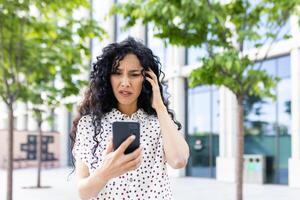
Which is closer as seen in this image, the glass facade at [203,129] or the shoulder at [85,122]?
the shoulder at [85,122]

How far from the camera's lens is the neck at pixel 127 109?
89.5 inches

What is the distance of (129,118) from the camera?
227 centimetres

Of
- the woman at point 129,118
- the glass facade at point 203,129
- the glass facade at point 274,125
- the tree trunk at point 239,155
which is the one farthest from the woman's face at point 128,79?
the glass facade at point 203,129

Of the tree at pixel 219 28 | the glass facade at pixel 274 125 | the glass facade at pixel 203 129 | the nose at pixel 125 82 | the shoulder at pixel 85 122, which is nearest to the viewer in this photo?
the nose at pixel 125 82

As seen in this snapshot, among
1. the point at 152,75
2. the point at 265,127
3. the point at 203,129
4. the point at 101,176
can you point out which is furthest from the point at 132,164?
the point at 203,129

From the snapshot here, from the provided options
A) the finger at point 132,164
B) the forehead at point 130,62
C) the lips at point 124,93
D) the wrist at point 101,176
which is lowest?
the wrist at point 101,176

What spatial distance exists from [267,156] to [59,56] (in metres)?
12.2

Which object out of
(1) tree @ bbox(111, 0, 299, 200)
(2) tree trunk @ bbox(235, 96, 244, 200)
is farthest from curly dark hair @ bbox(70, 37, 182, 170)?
(2) tree trunk @ bbox(235, 96, 244, 200)

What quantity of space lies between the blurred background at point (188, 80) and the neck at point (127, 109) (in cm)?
31

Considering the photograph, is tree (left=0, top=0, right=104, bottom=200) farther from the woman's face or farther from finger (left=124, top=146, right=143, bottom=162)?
finger (left=124, top=146, right=143, bottom=162)

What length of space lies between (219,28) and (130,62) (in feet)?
20.4

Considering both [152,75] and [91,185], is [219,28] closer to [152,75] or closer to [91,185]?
[152,75]

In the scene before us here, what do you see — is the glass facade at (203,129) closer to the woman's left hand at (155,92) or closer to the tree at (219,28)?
the tree at (219,28)

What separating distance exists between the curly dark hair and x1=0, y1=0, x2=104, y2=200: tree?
493cm
